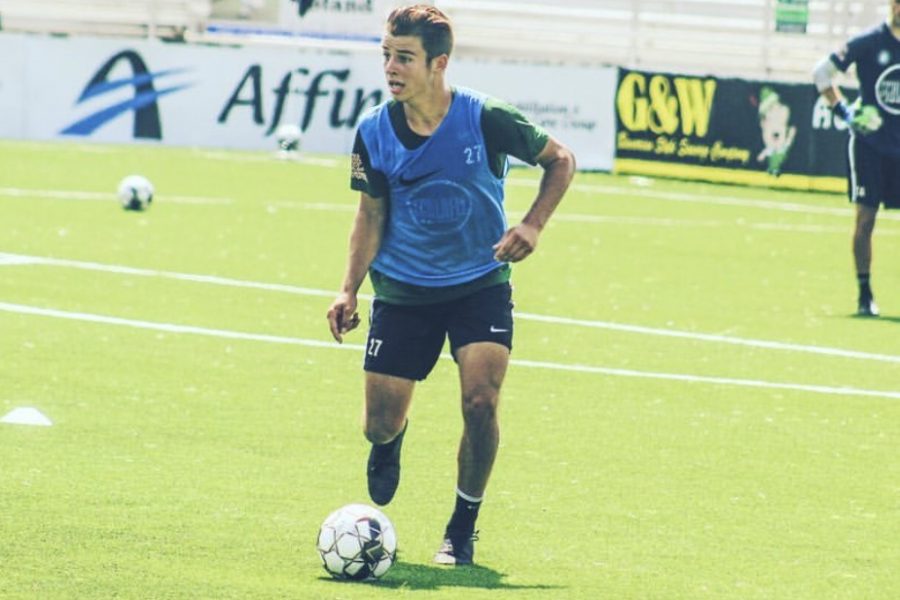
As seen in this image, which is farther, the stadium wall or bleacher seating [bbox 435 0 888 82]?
bleacher seating [bbox 435 0 888 82]

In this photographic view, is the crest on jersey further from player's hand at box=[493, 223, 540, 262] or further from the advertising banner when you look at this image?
the advertising banner

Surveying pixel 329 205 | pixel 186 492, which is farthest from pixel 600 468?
pixel 329 205

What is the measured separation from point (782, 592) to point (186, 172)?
20648 millimetres

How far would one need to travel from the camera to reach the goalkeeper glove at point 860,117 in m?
16.3

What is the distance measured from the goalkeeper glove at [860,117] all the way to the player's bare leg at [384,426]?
8613 millimetres

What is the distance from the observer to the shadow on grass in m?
7.52

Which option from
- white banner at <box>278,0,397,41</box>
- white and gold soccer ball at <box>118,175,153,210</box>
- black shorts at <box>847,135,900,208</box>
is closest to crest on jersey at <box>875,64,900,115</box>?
black shorts at <box>847,135,900,208</box>

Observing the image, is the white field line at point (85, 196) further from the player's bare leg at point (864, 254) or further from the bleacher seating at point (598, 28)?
the bleacher seating at point (598, 28)

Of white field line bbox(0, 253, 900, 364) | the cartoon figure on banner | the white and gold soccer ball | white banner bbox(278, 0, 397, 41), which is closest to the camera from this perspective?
white field line bbox(0, 253, 900, 364)

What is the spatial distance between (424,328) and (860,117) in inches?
349

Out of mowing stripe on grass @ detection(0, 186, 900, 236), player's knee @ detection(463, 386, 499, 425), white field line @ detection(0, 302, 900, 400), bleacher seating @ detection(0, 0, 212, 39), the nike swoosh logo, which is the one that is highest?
the nike swoosh logo

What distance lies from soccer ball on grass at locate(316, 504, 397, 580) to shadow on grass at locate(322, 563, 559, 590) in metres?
0.05

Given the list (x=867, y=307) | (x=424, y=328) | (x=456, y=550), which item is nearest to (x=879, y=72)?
(x=867, y=307)

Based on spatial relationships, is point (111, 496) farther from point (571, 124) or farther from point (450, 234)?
point (571, 124)
